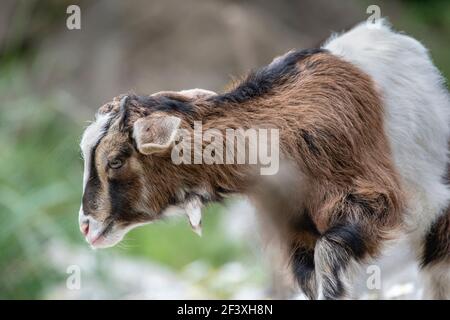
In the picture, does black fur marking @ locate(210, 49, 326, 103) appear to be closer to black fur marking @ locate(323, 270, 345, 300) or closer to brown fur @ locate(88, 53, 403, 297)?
brown fur @ locate(88, 53, 403, 297)

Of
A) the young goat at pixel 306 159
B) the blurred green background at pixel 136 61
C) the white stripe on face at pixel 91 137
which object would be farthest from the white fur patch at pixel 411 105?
the blurred green background at pixel 136 61

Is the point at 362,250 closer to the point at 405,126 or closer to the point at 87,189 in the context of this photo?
the point at 405,126

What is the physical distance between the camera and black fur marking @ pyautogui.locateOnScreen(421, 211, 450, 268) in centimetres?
394

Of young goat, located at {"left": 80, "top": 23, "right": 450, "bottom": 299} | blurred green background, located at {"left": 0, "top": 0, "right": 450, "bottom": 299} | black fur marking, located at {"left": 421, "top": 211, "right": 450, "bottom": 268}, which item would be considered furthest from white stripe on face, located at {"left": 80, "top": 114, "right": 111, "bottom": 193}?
blurred green background, located at {"left": 0, "top": 0, "right": 450, "bottom": 299}

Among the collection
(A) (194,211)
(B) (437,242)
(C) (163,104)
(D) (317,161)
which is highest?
(C) (163,104)

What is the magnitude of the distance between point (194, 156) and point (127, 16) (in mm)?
7630

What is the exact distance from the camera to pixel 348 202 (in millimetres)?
3346

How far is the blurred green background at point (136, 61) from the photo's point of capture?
838 centimetres

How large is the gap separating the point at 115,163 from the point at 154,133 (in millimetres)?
191

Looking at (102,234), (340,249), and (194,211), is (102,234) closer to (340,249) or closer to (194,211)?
(194,211)

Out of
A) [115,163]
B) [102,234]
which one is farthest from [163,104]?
[102,234]

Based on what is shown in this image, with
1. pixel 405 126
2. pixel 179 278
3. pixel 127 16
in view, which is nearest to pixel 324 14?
pixel 127 16

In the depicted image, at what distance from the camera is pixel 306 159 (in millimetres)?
3379

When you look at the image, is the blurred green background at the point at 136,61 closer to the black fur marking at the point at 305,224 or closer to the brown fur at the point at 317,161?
the black fur marking at the point at 305,224
